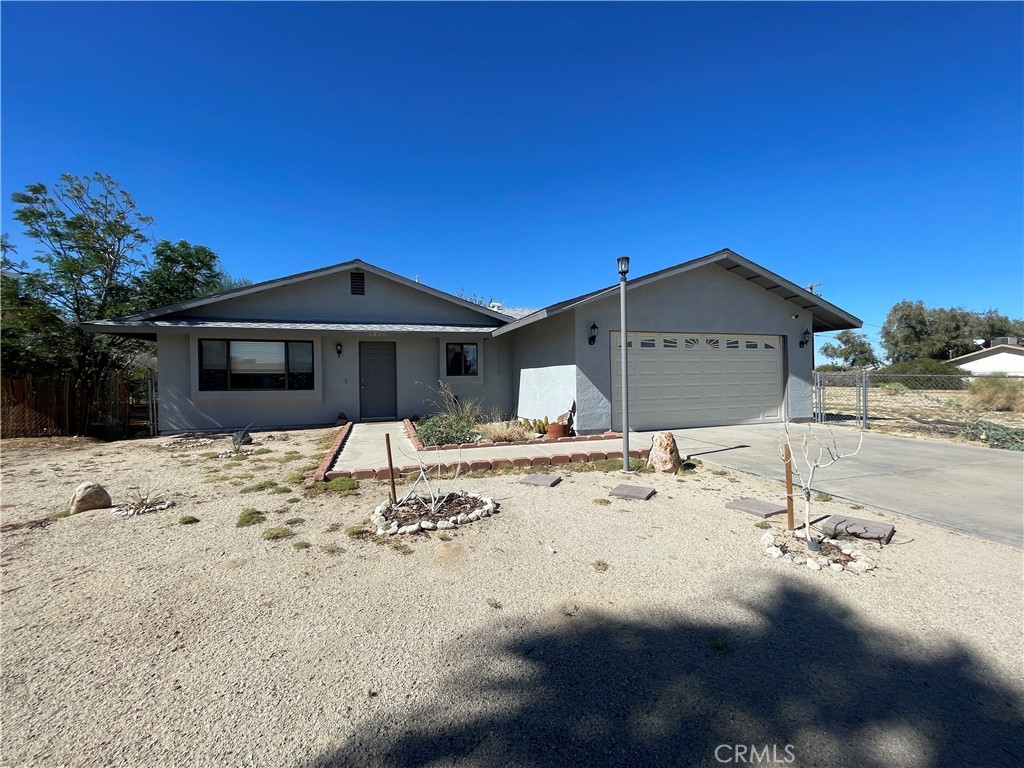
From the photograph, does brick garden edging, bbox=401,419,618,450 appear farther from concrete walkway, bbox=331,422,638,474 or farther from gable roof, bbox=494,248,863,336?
gable roof, bbox=494,248,863,336

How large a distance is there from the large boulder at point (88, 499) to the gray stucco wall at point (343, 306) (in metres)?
7.85

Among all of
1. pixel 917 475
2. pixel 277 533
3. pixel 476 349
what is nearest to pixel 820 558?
pixel 917 475

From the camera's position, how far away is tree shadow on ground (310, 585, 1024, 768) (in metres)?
1.77

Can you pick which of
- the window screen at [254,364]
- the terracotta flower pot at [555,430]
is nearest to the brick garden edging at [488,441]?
the terracotta flower pot at [555,430]

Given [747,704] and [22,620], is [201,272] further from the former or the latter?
[747,704]

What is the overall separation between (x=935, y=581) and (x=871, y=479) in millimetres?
3304

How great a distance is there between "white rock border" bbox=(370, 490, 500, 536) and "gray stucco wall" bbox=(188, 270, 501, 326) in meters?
9.50

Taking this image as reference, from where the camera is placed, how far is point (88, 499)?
489 centimetres

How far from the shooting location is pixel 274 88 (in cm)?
994

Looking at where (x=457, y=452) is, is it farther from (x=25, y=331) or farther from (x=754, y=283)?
(x=25, y=331)

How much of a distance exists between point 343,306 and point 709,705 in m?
12.8

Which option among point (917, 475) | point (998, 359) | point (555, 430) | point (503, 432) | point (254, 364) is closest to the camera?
point (917, 475)

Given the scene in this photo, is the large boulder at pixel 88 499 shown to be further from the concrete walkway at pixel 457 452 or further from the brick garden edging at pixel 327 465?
the concrete walkway at pixel 457 452

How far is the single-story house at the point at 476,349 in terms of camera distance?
10.3m
